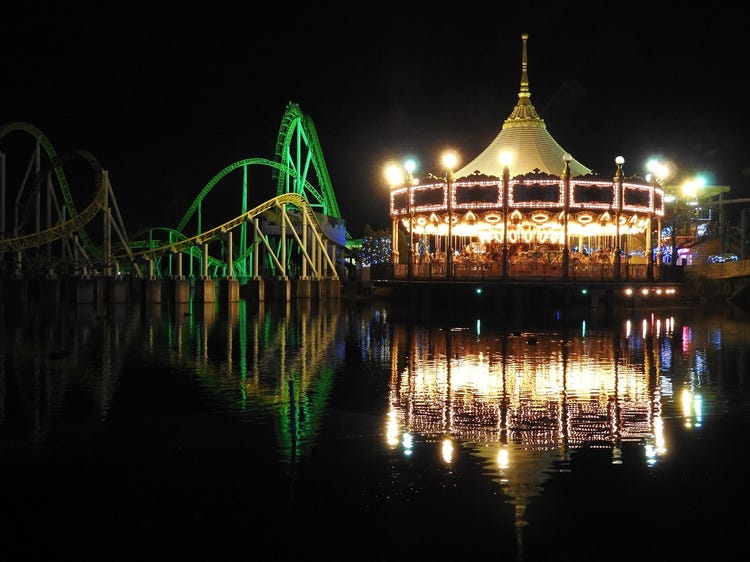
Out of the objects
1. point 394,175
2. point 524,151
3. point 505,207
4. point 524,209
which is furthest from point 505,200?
point 394,175

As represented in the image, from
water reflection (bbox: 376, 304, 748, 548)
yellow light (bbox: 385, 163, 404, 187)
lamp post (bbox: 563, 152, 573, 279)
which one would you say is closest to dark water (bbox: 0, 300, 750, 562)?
water reflection (bbox: 376, 304, 748, 548)

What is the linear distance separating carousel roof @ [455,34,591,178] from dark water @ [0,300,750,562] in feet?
78.8

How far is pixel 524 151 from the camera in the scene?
1933 inches

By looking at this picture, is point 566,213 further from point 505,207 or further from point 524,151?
point 524,151

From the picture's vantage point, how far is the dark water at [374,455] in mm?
9047

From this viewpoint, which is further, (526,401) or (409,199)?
(409,199)

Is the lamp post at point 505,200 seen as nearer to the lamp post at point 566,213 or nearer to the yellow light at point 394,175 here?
the lamp post at point 566,213

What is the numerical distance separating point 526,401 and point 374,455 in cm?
496

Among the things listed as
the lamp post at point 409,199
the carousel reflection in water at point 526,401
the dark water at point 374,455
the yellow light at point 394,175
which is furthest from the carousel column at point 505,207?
the dark water at point 374,455

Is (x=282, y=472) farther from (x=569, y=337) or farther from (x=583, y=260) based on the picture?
(x=583, y=260)

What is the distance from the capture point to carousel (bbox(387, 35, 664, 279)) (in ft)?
148

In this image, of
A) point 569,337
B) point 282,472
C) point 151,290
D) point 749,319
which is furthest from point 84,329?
point 749,319

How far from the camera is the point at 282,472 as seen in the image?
444 inches

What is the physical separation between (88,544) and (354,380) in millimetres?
10891
